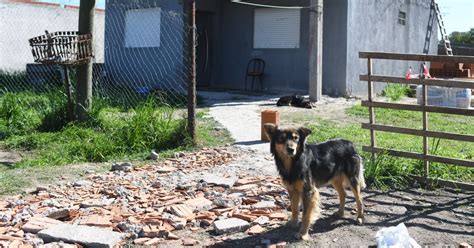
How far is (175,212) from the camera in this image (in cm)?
492

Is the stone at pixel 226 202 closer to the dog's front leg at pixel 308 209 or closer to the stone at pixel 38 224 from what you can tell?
the dog's front leg at pixel 308 209

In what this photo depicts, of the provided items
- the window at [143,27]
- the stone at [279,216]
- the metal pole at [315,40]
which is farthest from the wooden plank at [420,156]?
the window at [143,27]

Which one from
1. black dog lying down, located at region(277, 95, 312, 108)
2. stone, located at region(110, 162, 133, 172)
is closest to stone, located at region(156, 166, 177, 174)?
stone, located at region(110, 162, 133, 172)

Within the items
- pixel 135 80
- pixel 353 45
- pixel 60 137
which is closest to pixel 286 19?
pixel 353 45

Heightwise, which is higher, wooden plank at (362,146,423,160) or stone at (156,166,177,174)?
wooden plank at (362,146,423,160)

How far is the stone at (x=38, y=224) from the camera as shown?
175 inches

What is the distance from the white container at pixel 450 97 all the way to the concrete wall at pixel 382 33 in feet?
Result: 8.83

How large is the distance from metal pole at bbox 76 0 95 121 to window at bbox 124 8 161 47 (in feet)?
25.4

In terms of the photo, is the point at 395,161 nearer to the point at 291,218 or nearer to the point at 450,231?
the point at 450,231

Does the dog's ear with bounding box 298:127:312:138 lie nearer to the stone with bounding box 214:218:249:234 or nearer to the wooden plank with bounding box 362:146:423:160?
the stone with bounding box 214:218:249:234

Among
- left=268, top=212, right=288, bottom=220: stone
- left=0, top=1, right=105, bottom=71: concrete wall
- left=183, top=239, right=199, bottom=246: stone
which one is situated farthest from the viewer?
left=0, top=1, right=105, bottom=71: concrete wall

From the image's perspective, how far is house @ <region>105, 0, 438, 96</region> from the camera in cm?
1462

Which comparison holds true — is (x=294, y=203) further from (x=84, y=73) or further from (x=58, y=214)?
(x=84, y=73)

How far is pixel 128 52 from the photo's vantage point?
58.0 ft
